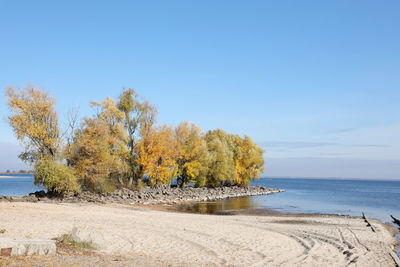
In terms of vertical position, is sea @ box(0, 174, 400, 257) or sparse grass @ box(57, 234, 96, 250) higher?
sparse grass @ box(57, 234, 96, 250)

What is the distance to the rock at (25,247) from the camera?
990cm

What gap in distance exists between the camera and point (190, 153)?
59.1m

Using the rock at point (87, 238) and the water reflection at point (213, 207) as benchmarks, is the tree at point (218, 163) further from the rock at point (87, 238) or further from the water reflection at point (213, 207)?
the rock at point (87, 238)

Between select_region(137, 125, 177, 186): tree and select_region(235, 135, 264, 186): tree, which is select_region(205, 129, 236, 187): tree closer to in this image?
select_region(235, 135, 264, 186): tree

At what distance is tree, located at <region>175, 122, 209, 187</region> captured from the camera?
5909 cm

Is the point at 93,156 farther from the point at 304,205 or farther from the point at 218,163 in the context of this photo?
the point at 218,163

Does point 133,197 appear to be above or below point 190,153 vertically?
below

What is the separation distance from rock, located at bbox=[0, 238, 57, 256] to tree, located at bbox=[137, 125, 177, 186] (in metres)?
36.2

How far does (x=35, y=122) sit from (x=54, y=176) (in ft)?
20.3

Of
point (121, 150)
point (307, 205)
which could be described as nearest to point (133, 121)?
point (121, 150)

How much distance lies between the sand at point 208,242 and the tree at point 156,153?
975 inches

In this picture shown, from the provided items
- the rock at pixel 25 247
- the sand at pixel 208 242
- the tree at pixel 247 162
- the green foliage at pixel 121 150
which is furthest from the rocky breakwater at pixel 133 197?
the rock at pixel 25 247

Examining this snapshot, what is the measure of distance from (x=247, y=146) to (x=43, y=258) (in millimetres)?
69516

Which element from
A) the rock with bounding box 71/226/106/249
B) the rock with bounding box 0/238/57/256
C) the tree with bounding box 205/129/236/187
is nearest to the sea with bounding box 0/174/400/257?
the tree with bounding box 205/129/236/187
